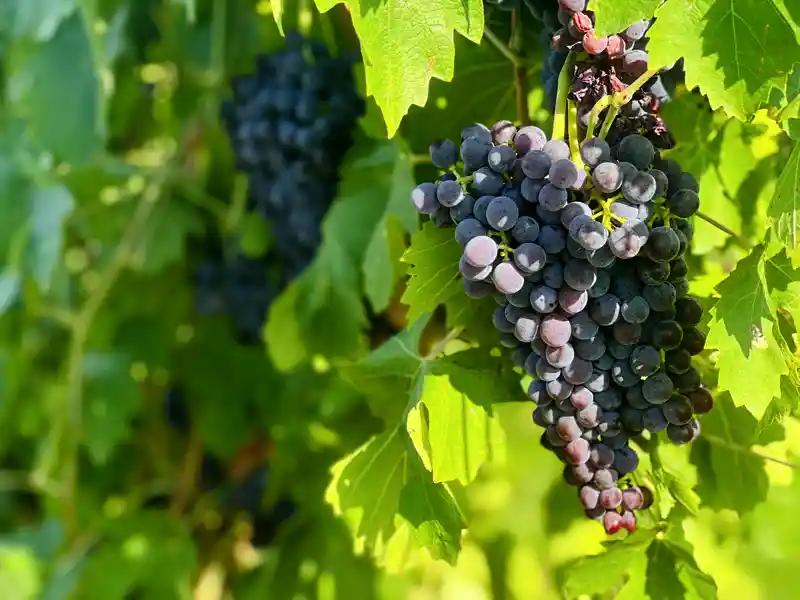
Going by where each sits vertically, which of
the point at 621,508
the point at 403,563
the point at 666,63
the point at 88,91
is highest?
the point at 666,63

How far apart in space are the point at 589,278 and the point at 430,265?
0.11 metres

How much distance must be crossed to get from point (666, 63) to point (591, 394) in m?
0.21

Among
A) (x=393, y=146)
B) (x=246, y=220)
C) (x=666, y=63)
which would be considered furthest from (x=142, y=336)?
(x=666, y=63)

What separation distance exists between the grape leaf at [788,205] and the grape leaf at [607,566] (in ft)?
0.79

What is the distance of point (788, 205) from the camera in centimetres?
50

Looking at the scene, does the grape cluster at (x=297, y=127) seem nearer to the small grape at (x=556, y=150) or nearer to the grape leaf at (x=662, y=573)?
the small grape at (x=556, y=150)

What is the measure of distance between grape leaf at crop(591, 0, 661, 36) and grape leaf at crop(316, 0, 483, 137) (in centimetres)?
8

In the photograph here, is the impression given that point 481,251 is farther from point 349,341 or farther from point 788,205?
point 349,341

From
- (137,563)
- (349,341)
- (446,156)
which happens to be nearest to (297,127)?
(349,341)

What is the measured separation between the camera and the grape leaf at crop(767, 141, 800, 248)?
498mm

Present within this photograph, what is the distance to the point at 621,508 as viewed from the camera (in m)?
0.56

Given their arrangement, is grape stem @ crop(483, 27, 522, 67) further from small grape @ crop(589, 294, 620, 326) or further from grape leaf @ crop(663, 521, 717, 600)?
grape leaf @ crop(663, 521, 717, 600)

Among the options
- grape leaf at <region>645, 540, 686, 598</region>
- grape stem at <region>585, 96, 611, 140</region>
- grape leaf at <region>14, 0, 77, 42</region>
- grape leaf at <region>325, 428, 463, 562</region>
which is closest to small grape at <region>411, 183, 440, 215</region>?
grape stem at <region>585, 96, 611, 140</region>

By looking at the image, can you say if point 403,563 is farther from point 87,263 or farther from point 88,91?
point 87,263
